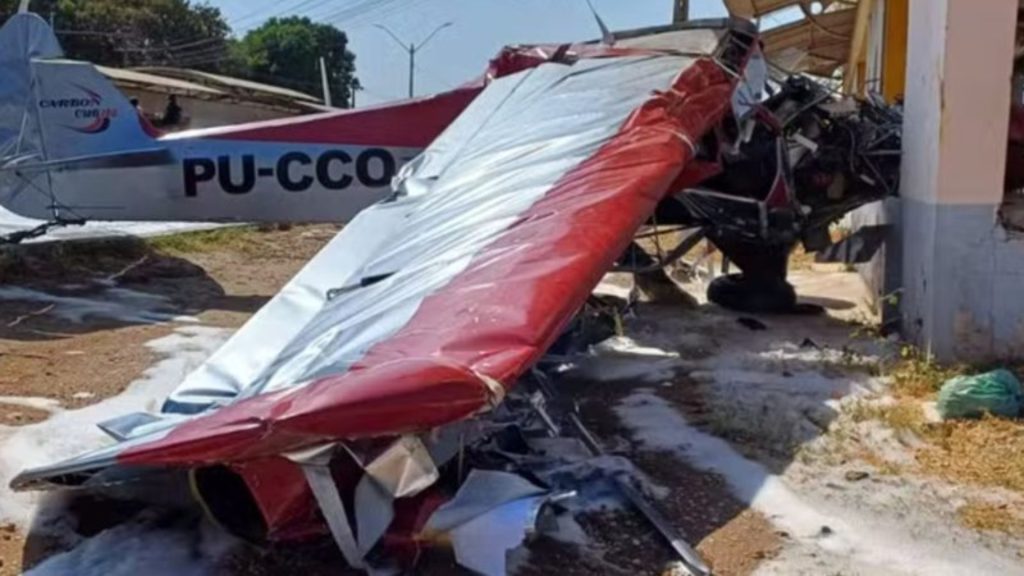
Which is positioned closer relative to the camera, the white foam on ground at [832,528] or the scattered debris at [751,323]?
the white foam on ground at [832,528]

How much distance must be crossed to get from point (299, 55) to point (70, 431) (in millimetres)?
52273

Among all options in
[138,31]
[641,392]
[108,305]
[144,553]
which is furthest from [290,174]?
[138,31]

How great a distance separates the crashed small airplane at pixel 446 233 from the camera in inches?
115

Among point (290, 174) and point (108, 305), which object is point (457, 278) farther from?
point (290, 174)

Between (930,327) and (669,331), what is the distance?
1682 millimetres

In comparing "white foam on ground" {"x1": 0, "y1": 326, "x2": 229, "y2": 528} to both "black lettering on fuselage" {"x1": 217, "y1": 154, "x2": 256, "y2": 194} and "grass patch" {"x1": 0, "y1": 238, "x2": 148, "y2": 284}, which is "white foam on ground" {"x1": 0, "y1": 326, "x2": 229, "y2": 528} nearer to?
"black lettering on fuselage" {"x1": 217, "y1": 154, "x2": 256, "y2": 194}

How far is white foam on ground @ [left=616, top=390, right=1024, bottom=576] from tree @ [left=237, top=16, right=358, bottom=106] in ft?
157

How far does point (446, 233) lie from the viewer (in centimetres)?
439

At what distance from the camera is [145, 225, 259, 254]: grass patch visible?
9836 millimetres

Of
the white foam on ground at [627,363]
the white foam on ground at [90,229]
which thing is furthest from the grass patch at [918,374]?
the white foam on ground at [90,229]

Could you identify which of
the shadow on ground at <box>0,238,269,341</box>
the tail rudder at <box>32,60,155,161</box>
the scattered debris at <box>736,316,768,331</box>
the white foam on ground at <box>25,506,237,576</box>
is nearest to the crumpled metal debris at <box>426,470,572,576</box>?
the white foam on ground at <box>25,506,237,576</box>

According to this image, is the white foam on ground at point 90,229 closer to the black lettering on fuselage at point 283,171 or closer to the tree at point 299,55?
the black lettering on fuselage at point 283,171

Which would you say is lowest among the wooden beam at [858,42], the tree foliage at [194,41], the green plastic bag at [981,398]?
the green plastic bag at [981,398]

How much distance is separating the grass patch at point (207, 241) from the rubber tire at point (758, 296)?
519 cm
